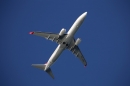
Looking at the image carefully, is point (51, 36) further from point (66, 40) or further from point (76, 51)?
point (76, 51)

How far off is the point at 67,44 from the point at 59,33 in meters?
4.59

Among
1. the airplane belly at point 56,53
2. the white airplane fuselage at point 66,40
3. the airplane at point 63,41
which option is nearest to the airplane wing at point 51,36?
the airplane at point 63,41

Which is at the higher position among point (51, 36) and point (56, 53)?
point (51, 36)

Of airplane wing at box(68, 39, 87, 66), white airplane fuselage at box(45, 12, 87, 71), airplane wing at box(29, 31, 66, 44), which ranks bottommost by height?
airplane wing at box(68, 39, 87, 66)

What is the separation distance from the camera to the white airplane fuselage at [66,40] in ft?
265

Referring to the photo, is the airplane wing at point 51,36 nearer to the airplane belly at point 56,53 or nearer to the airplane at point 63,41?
the airplane at point 63,41

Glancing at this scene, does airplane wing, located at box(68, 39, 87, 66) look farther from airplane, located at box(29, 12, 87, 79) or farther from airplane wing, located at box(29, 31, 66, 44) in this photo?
airplane wing, located at box(29, 31, 66, 44)

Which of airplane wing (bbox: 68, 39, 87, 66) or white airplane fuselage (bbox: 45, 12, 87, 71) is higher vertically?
white airplane fuselage (bbox: 45, 12, 87, 71)

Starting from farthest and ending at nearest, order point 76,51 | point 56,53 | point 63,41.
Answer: point 76,51
point 56,53
point 63,41

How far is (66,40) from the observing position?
271 feet

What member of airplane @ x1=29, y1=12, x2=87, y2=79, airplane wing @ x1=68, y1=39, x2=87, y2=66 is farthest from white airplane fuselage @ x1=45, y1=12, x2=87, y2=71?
airplane wing @ x1=68, y1=39, x2=87, y2=66

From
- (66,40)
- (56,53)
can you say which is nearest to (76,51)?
(66,40)

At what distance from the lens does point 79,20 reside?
265 feet

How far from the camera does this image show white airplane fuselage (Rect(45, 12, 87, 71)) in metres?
80.8
